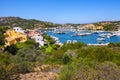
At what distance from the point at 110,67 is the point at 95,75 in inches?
39.0

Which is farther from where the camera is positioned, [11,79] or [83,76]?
[11,79]

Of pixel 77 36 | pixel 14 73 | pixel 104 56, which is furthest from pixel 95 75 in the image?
pixel 77 36

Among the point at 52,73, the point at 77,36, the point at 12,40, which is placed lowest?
the point at 77,36

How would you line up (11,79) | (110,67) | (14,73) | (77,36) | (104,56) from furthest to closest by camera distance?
(77,36), (104,56), (14,73), (11,79), (110,67)

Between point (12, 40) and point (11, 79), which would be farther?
point (12, 40)

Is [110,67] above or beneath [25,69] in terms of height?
above

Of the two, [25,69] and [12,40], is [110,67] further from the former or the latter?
[12,40]

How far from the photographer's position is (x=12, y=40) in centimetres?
4741

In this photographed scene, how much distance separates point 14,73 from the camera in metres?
10.2

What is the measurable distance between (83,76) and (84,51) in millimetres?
13168

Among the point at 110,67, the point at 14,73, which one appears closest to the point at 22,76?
the point at 14,73

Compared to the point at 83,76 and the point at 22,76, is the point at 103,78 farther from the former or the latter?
the point at 22,76

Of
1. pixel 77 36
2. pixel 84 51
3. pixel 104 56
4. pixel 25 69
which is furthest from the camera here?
pixel 77 36

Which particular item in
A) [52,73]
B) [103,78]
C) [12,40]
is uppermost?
[103,78]
